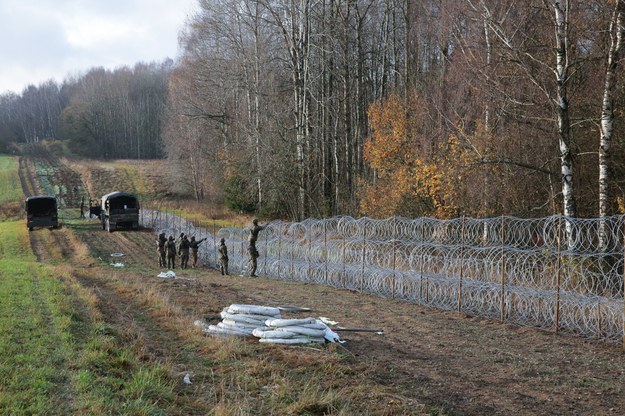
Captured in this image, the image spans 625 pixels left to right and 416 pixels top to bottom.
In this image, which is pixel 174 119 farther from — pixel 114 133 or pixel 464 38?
pixel 114 133

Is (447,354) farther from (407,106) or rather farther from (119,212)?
(119,212)

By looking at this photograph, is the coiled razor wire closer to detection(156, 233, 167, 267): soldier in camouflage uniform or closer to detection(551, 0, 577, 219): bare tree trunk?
detection(551, 0, 577, 219): bare tree trunk

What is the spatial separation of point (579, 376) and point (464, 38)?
1542 cm

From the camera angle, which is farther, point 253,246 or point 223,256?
point 223,256

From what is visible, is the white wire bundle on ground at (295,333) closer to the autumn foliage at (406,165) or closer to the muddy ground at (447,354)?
the muddy ground at (447,354)

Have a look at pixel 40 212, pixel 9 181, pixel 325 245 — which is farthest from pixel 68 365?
pixel 9 181

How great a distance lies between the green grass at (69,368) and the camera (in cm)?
545

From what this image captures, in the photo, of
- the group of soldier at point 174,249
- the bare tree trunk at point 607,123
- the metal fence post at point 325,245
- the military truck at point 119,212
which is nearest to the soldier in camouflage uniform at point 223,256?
the group of soldier at point 174,249

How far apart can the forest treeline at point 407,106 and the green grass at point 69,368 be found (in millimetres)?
9251

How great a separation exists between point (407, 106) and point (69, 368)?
18.8 meters

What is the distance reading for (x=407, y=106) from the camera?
23.1 metres

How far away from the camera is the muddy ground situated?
6.28 meters

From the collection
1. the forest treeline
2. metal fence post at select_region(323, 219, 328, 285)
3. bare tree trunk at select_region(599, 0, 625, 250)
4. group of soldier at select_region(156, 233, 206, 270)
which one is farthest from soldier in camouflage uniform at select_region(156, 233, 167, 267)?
bare tree trunk at select_region(599, 0, 625, 250)

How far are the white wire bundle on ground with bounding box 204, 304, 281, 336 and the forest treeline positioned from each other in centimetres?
691
